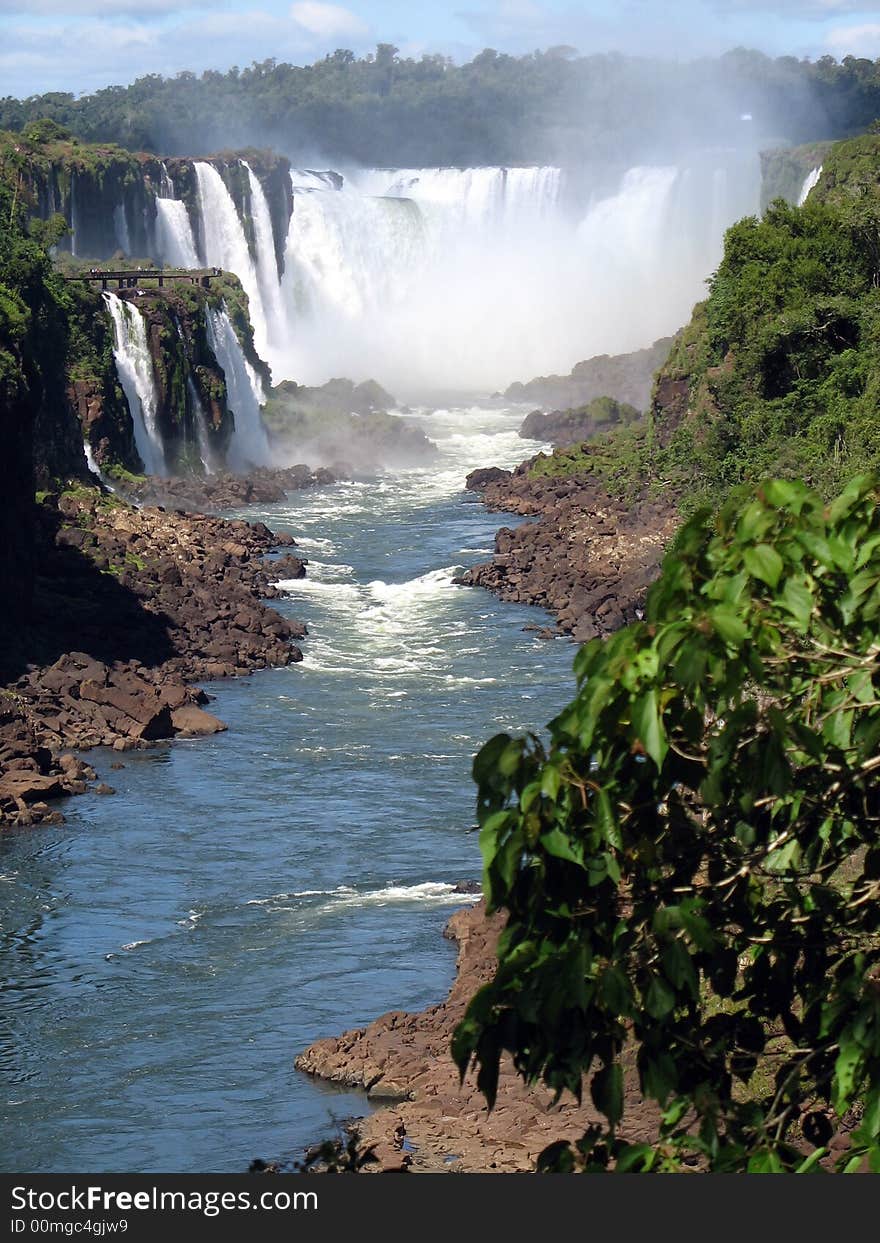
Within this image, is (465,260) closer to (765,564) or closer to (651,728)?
(765,564)

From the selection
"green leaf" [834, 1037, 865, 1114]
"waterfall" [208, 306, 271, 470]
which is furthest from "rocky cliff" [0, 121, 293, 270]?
"green leaf" [834, 1037, 865, 1114]

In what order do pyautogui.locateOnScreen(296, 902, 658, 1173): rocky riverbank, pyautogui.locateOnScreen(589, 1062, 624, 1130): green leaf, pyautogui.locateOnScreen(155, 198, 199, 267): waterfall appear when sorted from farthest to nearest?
pyautogui.locateOnScreen(155, 198, 199, 267): waterfall < pyautogui.locateOnScreen(296, 902, 658, 1173): rocky riverbank < pyautogui.locateOnScreen(589, 1062, 624, 1130): green leaf

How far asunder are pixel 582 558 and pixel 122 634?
13.9m

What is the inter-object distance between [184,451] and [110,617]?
82.0ft

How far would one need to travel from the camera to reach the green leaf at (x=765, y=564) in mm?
6984

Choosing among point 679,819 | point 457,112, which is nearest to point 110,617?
point 679,819

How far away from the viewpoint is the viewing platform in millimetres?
66000

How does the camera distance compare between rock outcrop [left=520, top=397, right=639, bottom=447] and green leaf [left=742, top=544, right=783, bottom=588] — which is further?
rock outcrop [left=520, top=397, right=639, bottom=447]

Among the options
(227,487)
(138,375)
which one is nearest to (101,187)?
(138,375)

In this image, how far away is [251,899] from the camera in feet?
84.1

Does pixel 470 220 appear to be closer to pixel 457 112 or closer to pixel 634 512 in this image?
pixel 634 512

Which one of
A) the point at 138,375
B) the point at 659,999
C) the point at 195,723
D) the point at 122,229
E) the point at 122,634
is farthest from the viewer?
the point at 122,229

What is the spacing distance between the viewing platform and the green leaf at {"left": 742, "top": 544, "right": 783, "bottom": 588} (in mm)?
56755

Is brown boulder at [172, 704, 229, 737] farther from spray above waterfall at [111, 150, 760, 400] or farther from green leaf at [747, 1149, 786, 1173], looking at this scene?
spray above waterfall at [111, 150, 760, 400]
